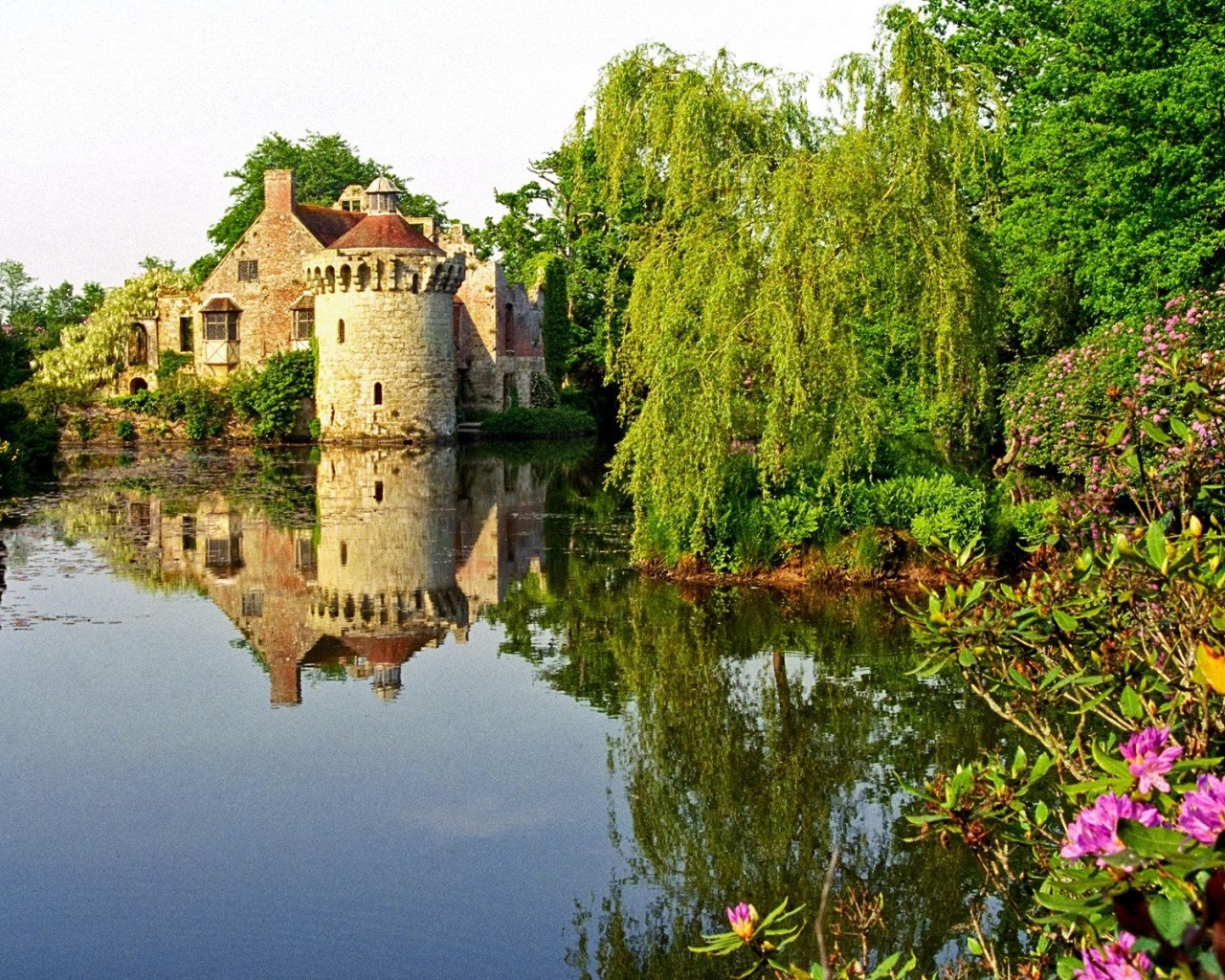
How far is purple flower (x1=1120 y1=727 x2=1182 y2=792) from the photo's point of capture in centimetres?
343

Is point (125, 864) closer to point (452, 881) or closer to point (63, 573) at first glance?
point (452, 881)

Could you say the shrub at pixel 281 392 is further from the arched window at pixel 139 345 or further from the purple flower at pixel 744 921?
the purple flower at pixel 744 921

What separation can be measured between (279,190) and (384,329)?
8486mm

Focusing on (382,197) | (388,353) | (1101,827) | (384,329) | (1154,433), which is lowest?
(1101,827)

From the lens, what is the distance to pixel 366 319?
4300cm

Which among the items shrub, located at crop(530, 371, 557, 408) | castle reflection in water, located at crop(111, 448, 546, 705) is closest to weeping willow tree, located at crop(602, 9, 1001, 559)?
castle reflection in water, located at crop(111, 448, 546, 705)

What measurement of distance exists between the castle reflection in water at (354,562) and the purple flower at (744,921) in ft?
28.9

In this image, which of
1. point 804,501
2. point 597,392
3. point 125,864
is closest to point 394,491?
point 804,501

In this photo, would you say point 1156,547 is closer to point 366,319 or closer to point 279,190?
point 366,319

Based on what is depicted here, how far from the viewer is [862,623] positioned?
15125 mm

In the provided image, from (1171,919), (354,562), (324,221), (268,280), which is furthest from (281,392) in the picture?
(1171,919)

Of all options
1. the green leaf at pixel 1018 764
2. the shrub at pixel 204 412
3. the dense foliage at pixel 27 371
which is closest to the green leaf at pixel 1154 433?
the green leaf at pixel 1018 764

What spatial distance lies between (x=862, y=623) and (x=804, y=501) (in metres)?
2.74

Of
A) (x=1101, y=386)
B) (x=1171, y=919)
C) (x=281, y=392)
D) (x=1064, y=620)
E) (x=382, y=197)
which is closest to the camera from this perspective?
(x=1171, y=919)
